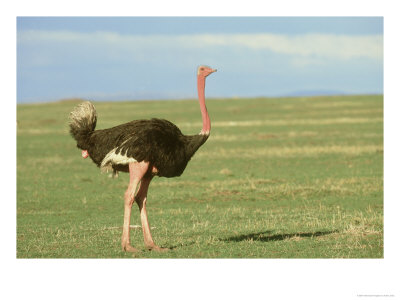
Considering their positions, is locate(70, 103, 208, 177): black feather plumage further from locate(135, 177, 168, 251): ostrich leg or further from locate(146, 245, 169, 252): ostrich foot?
locate(146, 245, 169, 252): ostrich foot

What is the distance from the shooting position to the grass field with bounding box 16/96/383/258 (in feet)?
38.5

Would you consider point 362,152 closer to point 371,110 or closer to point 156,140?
point 156,140

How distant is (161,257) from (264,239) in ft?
6.93

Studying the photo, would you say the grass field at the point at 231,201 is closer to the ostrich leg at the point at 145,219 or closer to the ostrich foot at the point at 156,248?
the ostrich foot at the point at 156,248

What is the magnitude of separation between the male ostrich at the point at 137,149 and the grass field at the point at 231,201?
2.61 feet

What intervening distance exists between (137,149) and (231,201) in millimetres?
7609

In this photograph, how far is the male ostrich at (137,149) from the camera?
→ 1100 cm

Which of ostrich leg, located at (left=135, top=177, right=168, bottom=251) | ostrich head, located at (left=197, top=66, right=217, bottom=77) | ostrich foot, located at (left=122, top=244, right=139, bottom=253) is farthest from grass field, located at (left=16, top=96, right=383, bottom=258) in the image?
ostrich head, located at (left=197, top=66, right=217, bottom=77)

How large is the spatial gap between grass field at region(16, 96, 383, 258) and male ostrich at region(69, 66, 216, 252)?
79 centimetres

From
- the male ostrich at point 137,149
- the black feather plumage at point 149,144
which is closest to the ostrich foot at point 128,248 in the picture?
the male ostrich at point 137,149

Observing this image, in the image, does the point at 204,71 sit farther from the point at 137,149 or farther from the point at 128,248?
the point at 128,248

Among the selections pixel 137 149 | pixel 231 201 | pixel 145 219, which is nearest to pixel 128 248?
pixel 145 219

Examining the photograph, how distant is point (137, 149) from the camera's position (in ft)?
35.9

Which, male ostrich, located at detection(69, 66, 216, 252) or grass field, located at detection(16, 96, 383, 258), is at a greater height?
male ostrich, located at detection(69, 66, 216, 252)
